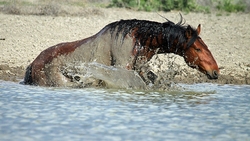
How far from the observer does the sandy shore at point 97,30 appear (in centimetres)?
1152

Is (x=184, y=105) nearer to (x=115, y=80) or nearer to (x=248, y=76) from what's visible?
(x=115, y=80)

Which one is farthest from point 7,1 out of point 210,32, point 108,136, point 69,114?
point 108,136

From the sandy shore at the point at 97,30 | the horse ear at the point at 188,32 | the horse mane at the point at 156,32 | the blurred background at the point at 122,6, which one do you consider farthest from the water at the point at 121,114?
the blurred background at the point at 122,6

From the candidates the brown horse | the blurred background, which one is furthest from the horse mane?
the blurred background

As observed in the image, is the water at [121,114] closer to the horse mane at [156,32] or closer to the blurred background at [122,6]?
the horse mane at [156,32]

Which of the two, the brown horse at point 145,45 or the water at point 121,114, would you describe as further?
the brown horse at point 145,45

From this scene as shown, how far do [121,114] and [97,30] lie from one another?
8.12 metres

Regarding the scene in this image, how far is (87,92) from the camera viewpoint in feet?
29.2

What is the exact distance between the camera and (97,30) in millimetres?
15125

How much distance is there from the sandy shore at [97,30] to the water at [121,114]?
157 centimetres

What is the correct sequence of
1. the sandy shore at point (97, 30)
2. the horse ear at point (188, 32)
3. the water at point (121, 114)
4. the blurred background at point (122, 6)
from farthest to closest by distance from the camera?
the blurred background at point (122, 6)
the sandy shore at point (97, 30)
the horse ear at point (188, 32)
the water at point (121, 114)

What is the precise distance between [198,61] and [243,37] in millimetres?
5970

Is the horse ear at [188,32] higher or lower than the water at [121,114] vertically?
higher

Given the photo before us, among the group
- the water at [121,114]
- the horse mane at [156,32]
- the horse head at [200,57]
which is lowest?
the water at [121,114]
